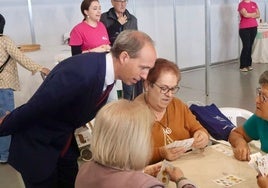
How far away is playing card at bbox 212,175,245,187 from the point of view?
140cm

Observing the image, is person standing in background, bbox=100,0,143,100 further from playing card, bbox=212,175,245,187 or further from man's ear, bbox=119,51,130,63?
playing card, bbox=212,175,245,187

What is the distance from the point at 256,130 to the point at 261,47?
6331mm

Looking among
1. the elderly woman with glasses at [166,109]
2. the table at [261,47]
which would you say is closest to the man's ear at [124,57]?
the elderly woman with glasses at [166,109]

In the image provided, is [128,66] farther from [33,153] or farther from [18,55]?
[18,55]

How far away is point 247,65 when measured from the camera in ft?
23.0

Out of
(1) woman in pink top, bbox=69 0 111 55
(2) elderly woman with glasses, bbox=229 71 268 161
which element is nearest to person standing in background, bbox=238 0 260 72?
(1) woman in pink top, bbox=69 0 111 55

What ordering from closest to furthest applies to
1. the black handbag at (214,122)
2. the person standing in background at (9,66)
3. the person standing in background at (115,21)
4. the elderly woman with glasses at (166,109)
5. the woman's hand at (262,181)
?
the woman's hand at (262,181)
the elderly woman with glasses at (166,109)
the black handbag at (214,122)
the person standing in background at (9,66)
the person standing in background at (115,21)

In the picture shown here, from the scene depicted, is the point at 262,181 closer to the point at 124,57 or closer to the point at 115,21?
the point at 124,57

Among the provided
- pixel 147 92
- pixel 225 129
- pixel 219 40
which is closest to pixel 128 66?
pixel 147 92

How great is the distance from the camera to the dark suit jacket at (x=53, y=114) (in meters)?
1.40

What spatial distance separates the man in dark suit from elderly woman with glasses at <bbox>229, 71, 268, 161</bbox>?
1.70 feet

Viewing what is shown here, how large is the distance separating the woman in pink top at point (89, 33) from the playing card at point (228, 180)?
215cm

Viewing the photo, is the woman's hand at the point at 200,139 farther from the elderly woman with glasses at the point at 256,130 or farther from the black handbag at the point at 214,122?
the black handbag at the point at 214,122

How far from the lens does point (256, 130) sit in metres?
1.81
